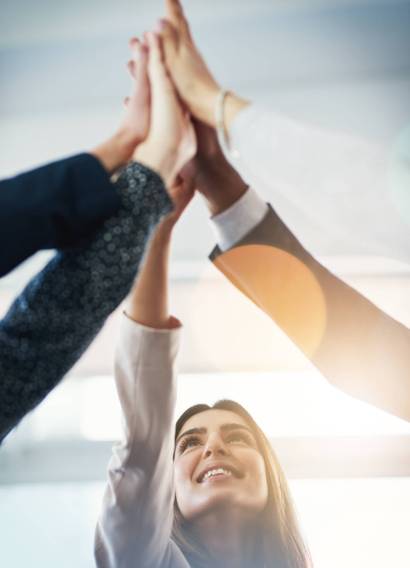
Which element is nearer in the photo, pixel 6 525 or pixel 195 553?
pixel 195 553

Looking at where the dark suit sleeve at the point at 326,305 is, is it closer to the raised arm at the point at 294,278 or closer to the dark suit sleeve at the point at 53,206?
the raised arm at the point at 294,278

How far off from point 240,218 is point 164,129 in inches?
7.9

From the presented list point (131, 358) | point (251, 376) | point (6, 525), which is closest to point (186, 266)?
point (251, 376)

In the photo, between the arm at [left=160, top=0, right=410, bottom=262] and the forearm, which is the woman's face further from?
the arm at [left=160, top=0, right=410, bottom=262]

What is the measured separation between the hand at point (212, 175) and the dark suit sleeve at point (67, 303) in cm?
30

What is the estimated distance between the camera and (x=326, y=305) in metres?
0.77

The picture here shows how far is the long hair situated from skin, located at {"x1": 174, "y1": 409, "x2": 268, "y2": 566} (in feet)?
0.04

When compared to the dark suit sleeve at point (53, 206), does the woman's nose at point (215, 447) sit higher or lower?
lower

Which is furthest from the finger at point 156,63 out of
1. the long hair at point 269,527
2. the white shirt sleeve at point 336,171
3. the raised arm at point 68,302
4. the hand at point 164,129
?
the long hair at point 269,527

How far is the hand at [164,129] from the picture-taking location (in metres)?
0.54

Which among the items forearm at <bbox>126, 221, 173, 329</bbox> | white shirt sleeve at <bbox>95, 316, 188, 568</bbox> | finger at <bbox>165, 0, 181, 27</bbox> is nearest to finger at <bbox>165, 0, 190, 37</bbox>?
finger at <bbox>165, 0, 181, 27</bbox>

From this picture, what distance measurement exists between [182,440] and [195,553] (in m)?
0.19

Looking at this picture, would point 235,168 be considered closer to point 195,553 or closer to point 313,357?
point 313,357

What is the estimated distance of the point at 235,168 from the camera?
804 millimetres
